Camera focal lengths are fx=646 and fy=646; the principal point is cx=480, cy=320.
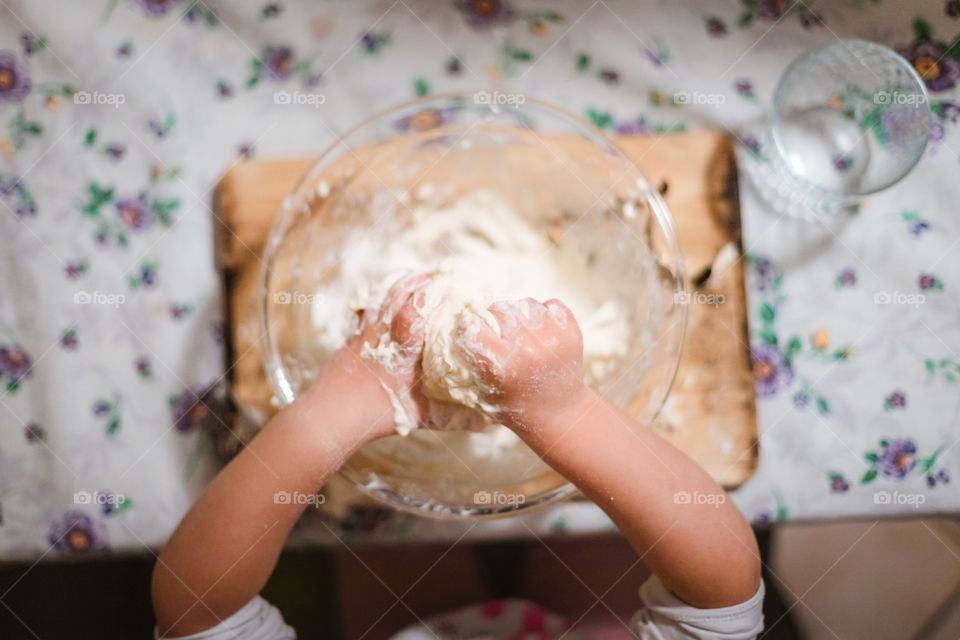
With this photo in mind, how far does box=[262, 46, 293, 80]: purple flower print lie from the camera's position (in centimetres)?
72

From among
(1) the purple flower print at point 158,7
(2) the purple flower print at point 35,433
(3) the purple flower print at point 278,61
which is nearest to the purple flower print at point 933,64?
(3) the purple flower print at point 278,61

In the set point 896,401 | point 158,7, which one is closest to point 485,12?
point 158,7

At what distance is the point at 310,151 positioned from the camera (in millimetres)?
707

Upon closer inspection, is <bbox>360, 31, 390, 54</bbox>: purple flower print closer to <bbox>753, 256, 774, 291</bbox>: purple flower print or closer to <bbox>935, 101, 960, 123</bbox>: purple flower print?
<bbox>753, 256, 774, 291</bbox>: purple flower print

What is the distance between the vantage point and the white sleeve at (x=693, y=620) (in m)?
0.54

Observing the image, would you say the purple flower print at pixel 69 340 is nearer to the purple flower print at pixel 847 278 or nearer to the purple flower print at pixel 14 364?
the purple flower print at pixel 14 364

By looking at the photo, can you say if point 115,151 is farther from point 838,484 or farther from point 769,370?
point 838,484

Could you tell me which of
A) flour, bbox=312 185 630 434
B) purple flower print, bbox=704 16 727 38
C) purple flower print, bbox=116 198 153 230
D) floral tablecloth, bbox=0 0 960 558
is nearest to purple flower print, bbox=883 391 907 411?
floral tablecloth, bbox=0 0 960 558

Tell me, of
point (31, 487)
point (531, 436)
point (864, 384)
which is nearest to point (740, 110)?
point (864, 384)

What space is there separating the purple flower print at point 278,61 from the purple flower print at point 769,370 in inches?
23.3

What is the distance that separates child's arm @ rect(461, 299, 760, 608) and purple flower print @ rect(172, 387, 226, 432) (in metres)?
0.36

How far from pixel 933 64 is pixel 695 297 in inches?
15.2

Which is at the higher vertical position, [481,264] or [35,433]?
[481,264]

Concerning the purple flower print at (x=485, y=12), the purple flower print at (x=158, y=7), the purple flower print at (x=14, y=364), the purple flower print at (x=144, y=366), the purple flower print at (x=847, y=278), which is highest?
the purple flower print at (x=158, y=7)
